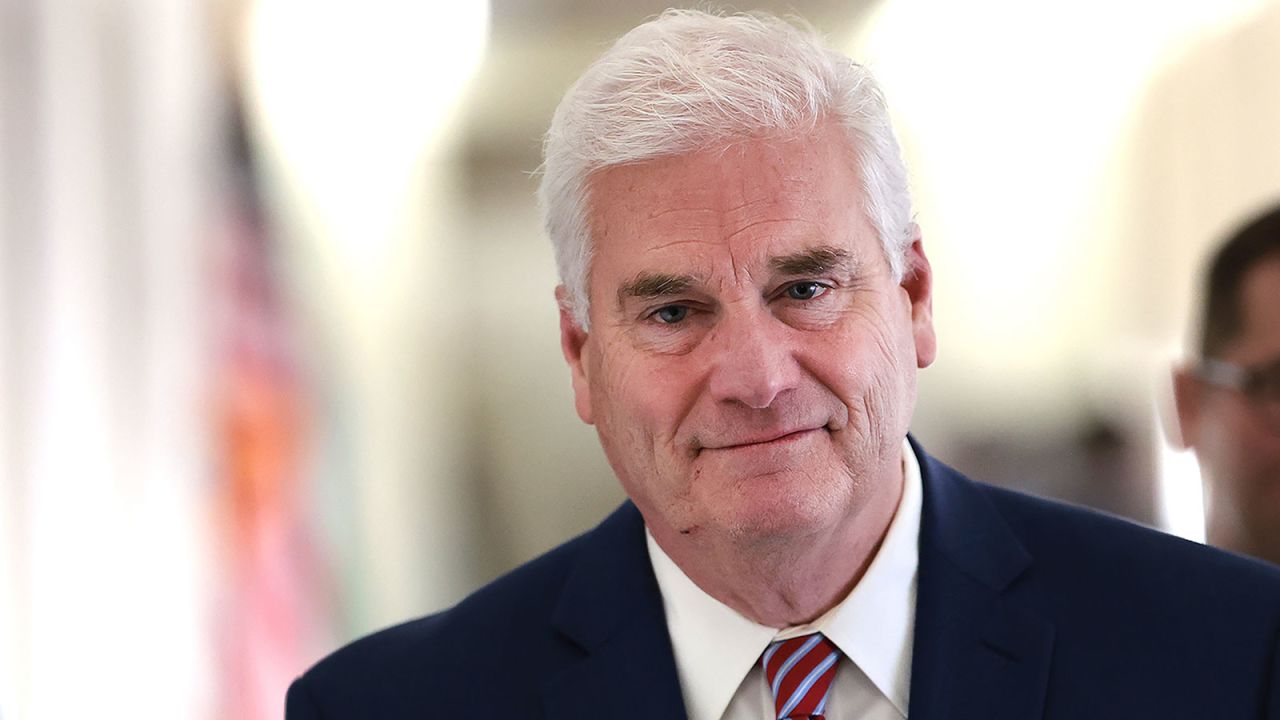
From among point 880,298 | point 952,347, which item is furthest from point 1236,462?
point 880,298

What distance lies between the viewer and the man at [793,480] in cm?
159

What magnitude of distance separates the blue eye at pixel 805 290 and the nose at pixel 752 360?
4cm

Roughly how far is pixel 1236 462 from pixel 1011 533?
34.4 inches

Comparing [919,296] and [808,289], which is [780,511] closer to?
[808,289]

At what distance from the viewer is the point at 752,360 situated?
155cm

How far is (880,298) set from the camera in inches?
65.0

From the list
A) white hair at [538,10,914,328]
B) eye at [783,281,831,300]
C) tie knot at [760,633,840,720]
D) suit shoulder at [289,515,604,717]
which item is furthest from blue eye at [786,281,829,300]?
suit shoulder at [289,515,604,717]

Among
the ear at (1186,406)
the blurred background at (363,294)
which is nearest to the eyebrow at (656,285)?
the blurred background at (363,294)

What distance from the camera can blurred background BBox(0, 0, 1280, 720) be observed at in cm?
252

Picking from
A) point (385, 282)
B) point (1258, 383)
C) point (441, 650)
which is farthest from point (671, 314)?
point (1258, 383)

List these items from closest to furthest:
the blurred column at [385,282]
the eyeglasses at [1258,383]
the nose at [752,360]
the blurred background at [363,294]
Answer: the nose at [752,360], the eyeglasses at [1258,383], the blurred background at [363,294], the blurred column at [385,282]

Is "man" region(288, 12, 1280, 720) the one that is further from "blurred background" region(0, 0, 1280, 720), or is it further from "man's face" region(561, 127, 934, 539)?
"blurred background" region(0, 0, 1280, 720)

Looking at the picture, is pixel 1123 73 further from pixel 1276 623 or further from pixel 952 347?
pixel 1276 623

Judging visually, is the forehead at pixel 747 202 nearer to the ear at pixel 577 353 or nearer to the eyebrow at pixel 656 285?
the eyebrow at pixel 656 285
